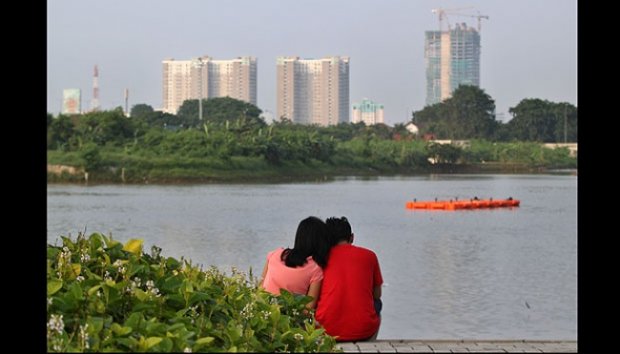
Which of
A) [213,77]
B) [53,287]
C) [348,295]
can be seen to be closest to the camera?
[53,287]

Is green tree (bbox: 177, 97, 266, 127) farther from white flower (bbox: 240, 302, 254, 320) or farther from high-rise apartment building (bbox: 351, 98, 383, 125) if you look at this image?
white flower (bbox: 240, 302, 254, 320)

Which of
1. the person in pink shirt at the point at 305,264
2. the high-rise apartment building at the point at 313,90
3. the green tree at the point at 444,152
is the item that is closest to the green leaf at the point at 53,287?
the person in pink shirt at the point at 305,264

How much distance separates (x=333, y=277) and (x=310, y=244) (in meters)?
0.16

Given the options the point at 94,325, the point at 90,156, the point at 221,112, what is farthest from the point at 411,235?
the point at 221,112

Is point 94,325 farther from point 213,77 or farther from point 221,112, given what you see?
point 213,77

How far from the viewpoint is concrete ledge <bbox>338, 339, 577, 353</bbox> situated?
127 inches

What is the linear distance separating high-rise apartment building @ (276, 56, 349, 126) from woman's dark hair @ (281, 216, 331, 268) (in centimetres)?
7363

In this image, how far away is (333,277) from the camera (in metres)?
4.04

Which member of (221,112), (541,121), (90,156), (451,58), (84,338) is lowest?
(84,338)

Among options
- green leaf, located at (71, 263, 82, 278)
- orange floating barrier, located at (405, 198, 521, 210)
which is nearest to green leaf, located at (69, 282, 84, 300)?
green leaf, located at (71, 263, 82, 278)

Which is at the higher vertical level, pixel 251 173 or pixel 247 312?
pixel 251 173

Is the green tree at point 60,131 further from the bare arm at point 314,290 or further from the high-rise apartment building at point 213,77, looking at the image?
the bare arm at point 314,290
